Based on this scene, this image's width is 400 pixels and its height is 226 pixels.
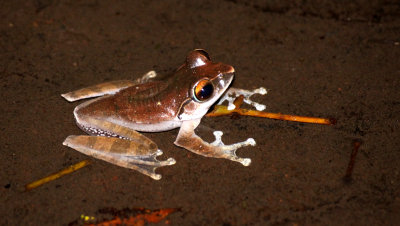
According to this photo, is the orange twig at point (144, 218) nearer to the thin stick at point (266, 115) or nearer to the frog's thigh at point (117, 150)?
the frog's thigh at point (117, 150)

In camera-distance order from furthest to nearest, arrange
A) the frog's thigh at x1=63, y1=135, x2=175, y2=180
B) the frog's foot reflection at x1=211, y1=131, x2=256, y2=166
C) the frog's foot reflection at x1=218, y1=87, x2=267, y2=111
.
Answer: the frog's foot reflection at x1=218, y1=87, x2=267, y2=111, the frog's foot reflection at x1=211, y1=131, x2=256, y2=166, the frog's thigh at x1=63, y1=135, x2=175, y2=180

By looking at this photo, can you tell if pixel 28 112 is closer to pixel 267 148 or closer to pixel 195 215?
pixel 195 215

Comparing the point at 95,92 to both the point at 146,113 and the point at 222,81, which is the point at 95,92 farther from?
the point at 222,81

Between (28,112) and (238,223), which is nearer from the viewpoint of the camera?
(238,223)

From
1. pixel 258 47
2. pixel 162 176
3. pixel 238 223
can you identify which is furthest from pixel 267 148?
pixel 258 47

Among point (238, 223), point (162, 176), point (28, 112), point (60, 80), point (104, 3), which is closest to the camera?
point (238, 223)

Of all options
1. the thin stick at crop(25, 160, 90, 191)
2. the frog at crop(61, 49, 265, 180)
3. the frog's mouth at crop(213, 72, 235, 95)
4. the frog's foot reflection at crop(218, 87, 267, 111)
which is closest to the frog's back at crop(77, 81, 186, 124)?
the frog at crop(61, 49, 265, 180)

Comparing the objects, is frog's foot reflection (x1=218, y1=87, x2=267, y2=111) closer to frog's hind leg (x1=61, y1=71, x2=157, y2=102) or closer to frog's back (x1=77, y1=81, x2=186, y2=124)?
frog's back (x1=77, y1=81, x2=186, y2=124)

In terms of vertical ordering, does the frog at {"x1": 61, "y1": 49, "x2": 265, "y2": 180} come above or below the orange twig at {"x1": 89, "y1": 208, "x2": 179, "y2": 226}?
above

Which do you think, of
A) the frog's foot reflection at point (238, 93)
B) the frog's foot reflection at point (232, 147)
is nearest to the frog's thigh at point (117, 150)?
the frog's foot reflection at point (232, 147)
